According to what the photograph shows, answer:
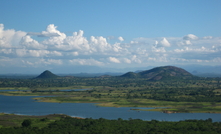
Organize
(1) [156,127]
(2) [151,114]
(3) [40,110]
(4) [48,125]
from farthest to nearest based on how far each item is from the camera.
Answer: (3) [40,110]
(2) [151,114]
(4) [48,125]
(1) [156,127]

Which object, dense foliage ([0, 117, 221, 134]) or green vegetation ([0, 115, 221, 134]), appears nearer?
dense foliage ([0, 117, 221, 134])

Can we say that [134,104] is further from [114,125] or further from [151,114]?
[114,125]

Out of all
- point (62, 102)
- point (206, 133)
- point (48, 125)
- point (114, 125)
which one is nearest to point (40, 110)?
point (62, 102)

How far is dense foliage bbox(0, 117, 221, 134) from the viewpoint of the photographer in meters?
77.1

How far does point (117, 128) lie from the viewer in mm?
81062

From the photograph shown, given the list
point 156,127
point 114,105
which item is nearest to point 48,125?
point 156,127

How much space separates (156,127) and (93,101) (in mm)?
82759

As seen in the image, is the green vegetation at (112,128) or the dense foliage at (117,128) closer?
the dense foliage at (117,128)

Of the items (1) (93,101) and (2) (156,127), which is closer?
(2) (156,127)

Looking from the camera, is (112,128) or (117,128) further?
(117,128)

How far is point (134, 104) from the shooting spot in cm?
14988

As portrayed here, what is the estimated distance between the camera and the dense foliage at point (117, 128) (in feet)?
253

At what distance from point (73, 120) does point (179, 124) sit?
31.8 metres

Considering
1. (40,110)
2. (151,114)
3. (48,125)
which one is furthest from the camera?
(40,110)
